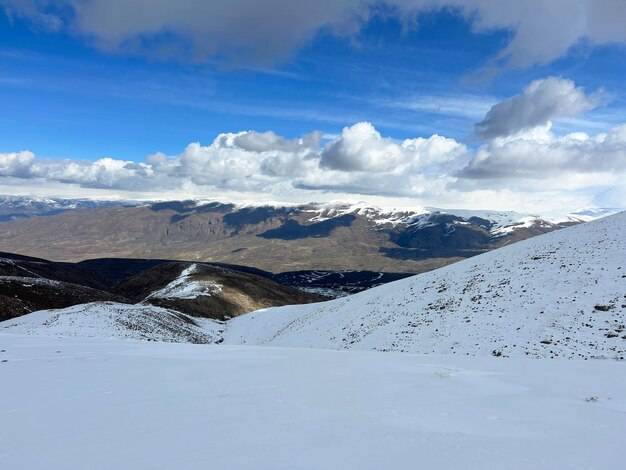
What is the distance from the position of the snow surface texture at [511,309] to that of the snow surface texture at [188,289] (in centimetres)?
4540

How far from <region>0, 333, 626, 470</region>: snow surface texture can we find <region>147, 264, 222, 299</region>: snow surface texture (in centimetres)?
7225

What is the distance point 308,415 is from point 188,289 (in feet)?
287

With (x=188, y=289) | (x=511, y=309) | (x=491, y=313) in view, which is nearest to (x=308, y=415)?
(x=491, y=313)

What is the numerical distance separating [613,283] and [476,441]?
27160 mm

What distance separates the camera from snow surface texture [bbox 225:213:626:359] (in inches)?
884

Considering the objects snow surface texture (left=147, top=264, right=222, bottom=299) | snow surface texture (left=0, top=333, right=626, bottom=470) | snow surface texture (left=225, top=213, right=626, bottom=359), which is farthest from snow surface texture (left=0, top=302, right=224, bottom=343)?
snow surface texture (left=0, top=333, right=626, bottom=470)

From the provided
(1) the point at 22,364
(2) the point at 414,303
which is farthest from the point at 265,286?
(1) the point at 22,364

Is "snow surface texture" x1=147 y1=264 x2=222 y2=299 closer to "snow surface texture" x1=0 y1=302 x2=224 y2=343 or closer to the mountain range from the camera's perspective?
"snow surface texture" x1=0 y1=302 x2=224 y2=343

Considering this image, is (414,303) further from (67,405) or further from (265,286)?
(265,286)

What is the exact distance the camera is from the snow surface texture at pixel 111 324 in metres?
39.8

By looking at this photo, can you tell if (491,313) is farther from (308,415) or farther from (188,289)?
(188,289)

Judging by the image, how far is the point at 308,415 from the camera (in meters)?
8.16

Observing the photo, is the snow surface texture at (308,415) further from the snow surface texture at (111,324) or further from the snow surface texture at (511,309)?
the snow surface texture at (111,324)

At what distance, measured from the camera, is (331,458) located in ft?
19.6
